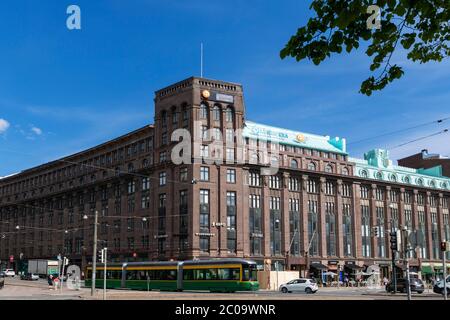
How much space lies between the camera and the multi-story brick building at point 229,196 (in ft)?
241

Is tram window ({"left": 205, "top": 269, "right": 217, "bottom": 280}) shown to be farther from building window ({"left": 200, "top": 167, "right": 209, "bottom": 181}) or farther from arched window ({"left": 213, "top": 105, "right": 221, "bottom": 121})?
arched window ({"left": 213, "top": 105, "right": 221, "bottom": 121})

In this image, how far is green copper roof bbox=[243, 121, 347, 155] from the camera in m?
80.0

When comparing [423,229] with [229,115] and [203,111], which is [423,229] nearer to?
[229,115]

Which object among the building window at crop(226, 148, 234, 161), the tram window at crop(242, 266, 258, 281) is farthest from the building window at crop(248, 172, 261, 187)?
the tram window at crop(242, 266, 258, 281)

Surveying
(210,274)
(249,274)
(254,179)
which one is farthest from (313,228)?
(249,274)

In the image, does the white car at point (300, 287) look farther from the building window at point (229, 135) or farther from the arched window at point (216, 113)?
the arched window at point (216, 113)

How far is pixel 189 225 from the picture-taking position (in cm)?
7106

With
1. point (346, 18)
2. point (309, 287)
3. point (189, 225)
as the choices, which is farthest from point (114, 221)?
point (346, 18)

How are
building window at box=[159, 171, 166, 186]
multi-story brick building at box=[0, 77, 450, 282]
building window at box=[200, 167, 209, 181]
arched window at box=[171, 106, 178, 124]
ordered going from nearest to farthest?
building window at box=[200, 167, 209, 181], multi-story brick building at box=[0, 77, 450, 282], arched window at box=[171, 106, 178, 124], building window at box=[159, 171, 166, 186]

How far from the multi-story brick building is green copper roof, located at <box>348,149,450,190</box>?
230 mm

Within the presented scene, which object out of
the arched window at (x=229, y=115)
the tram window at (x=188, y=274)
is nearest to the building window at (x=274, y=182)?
the arched window at (x=229, y=115)
